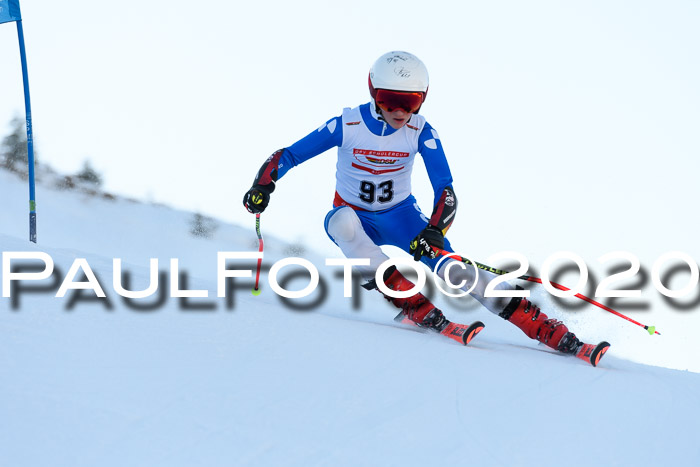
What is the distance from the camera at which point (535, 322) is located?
404cm

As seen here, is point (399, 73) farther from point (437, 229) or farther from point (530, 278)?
point (530, 278)

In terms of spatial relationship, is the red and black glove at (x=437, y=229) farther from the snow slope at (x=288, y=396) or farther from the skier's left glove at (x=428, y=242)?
the snow slope at (x=288, y=396)

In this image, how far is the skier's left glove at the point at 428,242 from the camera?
3.84 meters

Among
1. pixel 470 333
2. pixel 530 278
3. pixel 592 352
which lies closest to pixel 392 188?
pixel 530 278

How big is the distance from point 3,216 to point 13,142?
545 cm

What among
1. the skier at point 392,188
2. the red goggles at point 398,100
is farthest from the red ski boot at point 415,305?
the red goggles at point 398,100

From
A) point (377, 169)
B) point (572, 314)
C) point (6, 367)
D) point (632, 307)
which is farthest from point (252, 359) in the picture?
point (572, 314)

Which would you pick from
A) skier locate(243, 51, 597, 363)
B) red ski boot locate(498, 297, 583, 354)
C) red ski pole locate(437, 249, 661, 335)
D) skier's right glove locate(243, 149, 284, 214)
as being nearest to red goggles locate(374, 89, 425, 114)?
skier locate(243, 51, 597, 363)

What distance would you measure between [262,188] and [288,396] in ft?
6.72

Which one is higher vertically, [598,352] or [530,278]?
[530,278]

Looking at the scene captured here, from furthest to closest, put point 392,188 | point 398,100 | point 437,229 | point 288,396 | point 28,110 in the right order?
point 28,110 < point 392,188 < point 398,100 < point 437,229 < point 288,396

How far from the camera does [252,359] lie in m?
2.57

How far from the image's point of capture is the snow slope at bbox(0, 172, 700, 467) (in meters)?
1.93

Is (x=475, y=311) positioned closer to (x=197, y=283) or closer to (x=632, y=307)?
(x=632, y=307)
